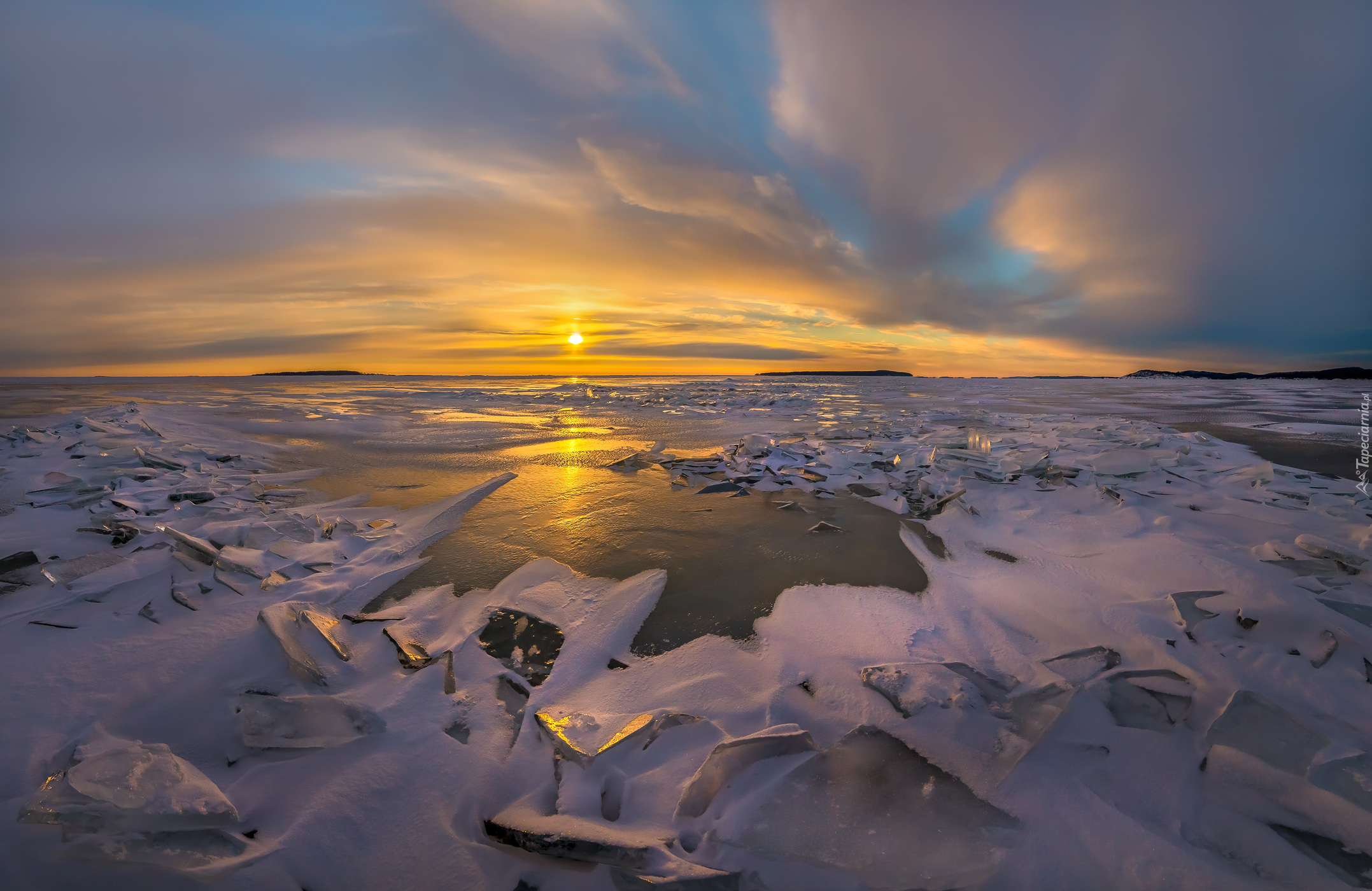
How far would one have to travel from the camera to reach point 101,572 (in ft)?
6.18

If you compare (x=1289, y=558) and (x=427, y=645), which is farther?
(x=1289, y=558)

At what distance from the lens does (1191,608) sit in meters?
1.78

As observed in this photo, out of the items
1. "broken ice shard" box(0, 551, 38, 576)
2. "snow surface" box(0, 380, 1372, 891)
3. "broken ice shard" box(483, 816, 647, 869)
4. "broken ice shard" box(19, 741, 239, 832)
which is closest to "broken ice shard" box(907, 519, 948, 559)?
"snow surface" box(0, 380, 1372, 891)

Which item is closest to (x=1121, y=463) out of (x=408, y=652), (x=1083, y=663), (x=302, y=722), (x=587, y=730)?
(x=1083, y=663)

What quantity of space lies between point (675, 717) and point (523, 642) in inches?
28.9

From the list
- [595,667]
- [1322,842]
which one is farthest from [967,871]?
[595,667]

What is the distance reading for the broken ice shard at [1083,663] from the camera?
1477mm

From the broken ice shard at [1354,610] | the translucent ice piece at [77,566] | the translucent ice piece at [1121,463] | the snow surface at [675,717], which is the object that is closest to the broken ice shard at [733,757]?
the snow surface at [675,717]

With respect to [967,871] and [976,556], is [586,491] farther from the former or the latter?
[967,871]

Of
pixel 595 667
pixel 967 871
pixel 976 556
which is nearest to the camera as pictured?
pixel 967 871

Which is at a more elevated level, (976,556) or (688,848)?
(976,556)

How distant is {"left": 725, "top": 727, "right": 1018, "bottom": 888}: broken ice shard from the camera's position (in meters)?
0.96

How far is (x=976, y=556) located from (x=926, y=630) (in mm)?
928

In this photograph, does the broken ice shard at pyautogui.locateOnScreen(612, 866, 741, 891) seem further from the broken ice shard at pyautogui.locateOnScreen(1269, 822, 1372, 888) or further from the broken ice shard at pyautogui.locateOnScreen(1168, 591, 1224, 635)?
the broken ice shard at pyautogui.locateOnScreen(1168, 591, 1224, 635)
